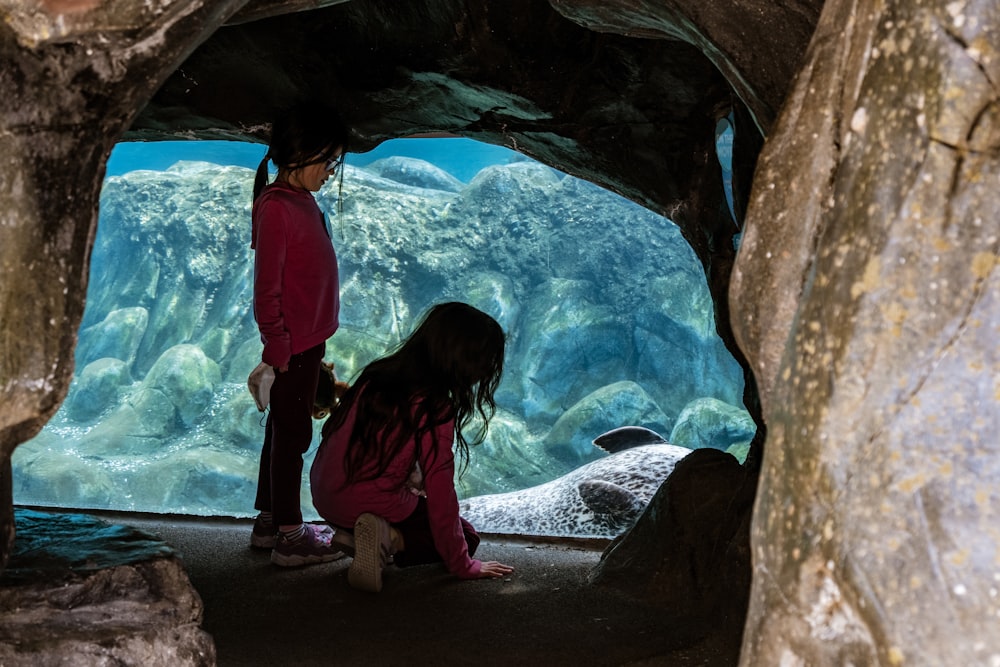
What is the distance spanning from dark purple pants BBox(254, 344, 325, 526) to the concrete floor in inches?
10.6

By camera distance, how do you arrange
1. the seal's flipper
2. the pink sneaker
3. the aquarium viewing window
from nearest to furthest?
the pink sneaker
the seal's flipper
the aquarium viewing window

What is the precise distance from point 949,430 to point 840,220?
0.38m

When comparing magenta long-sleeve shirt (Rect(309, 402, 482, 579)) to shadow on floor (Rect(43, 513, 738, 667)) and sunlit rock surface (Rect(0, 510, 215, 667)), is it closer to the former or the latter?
shadow on floor (Rect(43, 513, 738, 667))

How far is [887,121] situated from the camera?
5.02 feet

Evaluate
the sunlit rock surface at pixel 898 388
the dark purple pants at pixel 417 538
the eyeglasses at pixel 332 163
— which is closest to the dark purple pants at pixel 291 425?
the dark purple pants at pixel 417 538

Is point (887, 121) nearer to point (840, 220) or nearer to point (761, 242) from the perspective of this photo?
point (840, 220)

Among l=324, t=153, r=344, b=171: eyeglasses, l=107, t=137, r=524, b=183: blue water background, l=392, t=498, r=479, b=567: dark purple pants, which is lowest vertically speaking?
l=392, t=498, r=479, b=567: dark purple pants

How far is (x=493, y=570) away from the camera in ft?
11.9

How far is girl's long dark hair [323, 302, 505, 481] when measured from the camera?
326 cm

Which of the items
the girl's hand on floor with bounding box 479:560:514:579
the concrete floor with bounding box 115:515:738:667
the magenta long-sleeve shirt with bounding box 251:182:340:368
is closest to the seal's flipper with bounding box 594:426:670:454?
the concrete floor with bounding box 115:515:738:667

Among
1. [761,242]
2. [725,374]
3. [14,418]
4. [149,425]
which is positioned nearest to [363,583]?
[14,418]

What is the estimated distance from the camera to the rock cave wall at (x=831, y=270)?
138cm

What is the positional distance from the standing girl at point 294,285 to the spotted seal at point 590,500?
254 cm

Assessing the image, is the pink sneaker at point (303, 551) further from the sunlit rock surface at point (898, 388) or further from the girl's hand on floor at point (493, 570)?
the sunlit rock surface at point (898, 388)
